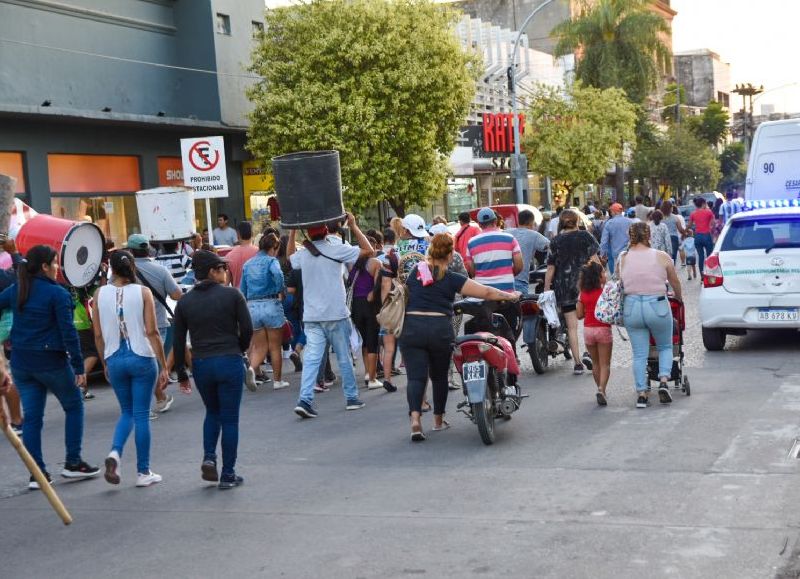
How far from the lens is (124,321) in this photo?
845cm

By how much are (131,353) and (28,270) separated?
3.39 feet

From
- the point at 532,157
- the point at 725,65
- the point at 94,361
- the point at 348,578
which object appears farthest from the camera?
the point at 725,65

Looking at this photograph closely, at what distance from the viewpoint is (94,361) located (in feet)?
45.9

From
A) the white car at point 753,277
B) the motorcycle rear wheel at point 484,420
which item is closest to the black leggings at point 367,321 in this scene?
the motorcycle rear wheel at point 484,420

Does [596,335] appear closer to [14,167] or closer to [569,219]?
[569,219]

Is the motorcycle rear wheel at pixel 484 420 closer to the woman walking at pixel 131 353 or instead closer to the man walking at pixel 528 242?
the woman walking at pixel 131 353

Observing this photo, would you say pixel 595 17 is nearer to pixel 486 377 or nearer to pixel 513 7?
pixel 513 7

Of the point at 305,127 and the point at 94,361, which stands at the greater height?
the point at 305,127

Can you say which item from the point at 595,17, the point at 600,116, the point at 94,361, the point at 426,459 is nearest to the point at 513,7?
the point at 595,17

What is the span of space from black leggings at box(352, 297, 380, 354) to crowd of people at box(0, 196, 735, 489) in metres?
0.01

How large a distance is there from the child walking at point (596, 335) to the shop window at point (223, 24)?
21180 millimetres

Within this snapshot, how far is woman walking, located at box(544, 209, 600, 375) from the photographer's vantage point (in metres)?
12.7

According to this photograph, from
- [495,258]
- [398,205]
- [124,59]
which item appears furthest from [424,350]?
[398,205]

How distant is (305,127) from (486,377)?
20236 millimetres
